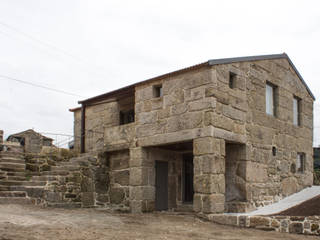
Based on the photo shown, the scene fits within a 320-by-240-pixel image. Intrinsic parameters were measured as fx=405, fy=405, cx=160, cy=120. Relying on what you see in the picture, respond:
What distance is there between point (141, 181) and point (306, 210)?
16.0 feet

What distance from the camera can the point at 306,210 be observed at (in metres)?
9.61

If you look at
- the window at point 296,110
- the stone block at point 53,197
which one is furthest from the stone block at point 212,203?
the window at point 296,110

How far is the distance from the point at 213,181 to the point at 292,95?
18.2 feet

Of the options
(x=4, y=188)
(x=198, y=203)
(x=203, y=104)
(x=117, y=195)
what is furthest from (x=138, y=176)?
(x=4, y=188)

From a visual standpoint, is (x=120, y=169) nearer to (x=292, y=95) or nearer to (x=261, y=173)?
(x=261, y=173)

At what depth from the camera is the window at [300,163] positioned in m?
14.1

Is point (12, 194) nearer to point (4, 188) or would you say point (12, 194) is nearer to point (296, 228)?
point (4, 188)

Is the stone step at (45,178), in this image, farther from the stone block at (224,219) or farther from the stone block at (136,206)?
the stone block at (224,219)

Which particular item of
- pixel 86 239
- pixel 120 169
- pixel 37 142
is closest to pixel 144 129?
pixel 120 169

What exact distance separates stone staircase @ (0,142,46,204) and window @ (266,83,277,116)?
7.37m

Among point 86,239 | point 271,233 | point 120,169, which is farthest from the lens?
point 120,169

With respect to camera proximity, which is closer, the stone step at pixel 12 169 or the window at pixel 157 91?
the window at pixel 157 91

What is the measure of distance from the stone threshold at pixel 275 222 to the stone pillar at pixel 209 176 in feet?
1.00

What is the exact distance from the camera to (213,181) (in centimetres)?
1045
